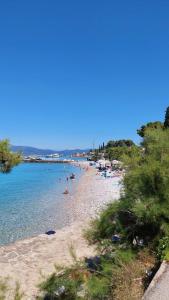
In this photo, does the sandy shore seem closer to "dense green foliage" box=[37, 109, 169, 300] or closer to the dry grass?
"dense green foliage" box=[37, 109, 169, 300]

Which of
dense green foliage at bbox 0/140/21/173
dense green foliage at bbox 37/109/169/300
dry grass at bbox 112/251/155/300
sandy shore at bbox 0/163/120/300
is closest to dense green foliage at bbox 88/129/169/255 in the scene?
dense green foliage at bbox 37/109/169/300

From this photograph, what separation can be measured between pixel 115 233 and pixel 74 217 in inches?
649

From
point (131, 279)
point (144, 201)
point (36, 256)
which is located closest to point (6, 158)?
point (36, 256)

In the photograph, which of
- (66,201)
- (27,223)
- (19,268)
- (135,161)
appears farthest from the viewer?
(66,201)

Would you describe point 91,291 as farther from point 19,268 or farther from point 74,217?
point 74,217

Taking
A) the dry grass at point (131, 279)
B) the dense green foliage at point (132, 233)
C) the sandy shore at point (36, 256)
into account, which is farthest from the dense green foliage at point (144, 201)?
the sandy shore at point (36, 256)

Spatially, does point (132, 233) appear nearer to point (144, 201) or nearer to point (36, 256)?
point (144, 201)

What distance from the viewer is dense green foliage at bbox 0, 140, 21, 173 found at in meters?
15.1

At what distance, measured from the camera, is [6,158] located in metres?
15.4

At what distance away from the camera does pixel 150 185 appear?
514 inches

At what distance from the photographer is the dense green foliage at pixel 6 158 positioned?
15126mm

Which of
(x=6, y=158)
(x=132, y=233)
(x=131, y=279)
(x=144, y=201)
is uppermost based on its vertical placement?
(x=6, y=158)

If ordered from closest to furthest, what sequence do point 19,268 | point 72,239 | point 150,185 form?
point 150,185
point 19,268
point 72,239

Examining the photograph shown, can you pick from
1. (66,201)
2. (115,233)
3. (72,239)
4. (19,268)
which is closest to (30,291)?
(19,268)
